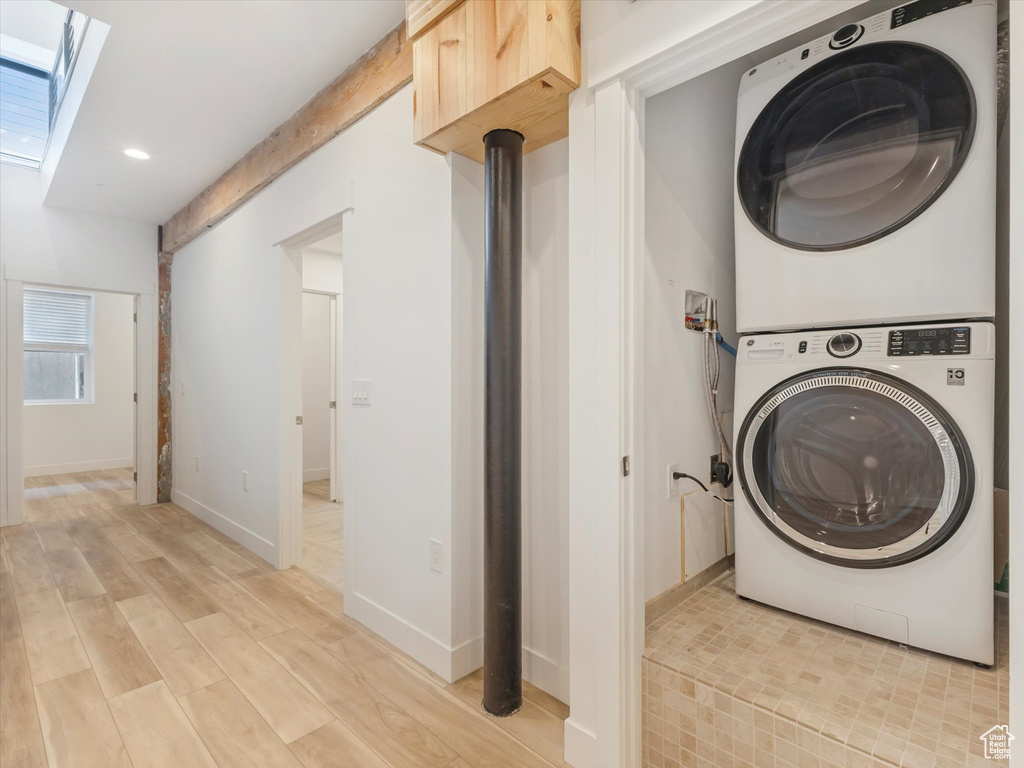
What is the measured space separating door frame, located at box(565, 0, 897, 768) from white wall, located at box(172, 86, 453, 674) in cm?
58

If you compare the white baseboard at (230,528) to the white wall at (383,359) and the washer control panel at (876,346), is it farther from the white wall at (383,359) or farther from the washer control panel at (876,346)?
the washer control panel at (876,346)

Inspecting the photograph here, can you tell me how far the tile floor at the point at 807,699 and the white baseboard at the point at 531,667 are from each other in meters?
0.38

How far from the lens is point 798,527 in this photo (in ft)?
5.06

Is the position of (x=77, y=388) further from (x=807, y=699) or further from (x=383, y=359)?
(x=807, y=699)

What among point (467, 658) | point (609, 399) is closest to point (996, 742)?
point (609, 399)

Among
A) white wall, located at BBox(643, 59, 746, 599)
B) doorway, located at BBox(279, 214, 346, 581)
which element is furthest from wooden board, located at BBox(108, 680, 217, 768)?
white wall, located at BBox(643, 59, 746, 599)

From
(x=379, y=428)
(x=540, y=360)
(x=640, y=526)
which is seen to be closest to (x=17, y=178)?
(x=379, y=428)

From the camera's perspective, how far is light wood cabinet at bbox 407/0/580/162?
1307 mm

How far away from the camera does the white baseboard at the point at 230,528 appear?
298cm

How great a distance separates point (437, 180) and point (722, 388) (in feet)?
4.45

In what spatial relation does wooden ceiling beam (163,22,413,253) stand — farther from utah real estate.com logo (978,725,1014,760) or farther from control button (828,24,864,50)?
utah real estate.com logo (978,725,1014,760)

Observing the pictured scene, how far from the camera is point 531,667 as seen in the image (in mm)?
1782

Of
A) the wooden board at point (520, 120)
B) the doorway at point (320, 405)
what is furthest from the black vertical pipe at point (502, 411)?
the doorway at point (320, 405)

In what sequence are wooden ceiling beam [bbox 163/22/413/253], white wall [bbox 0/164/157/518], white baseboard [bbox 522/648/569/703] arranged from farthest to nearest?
white wall [bbox 0/164/157/518] → wooden ceiling beam [bbox 163/22/413/253] → white baseboard [bbox 522/648/569/703]
